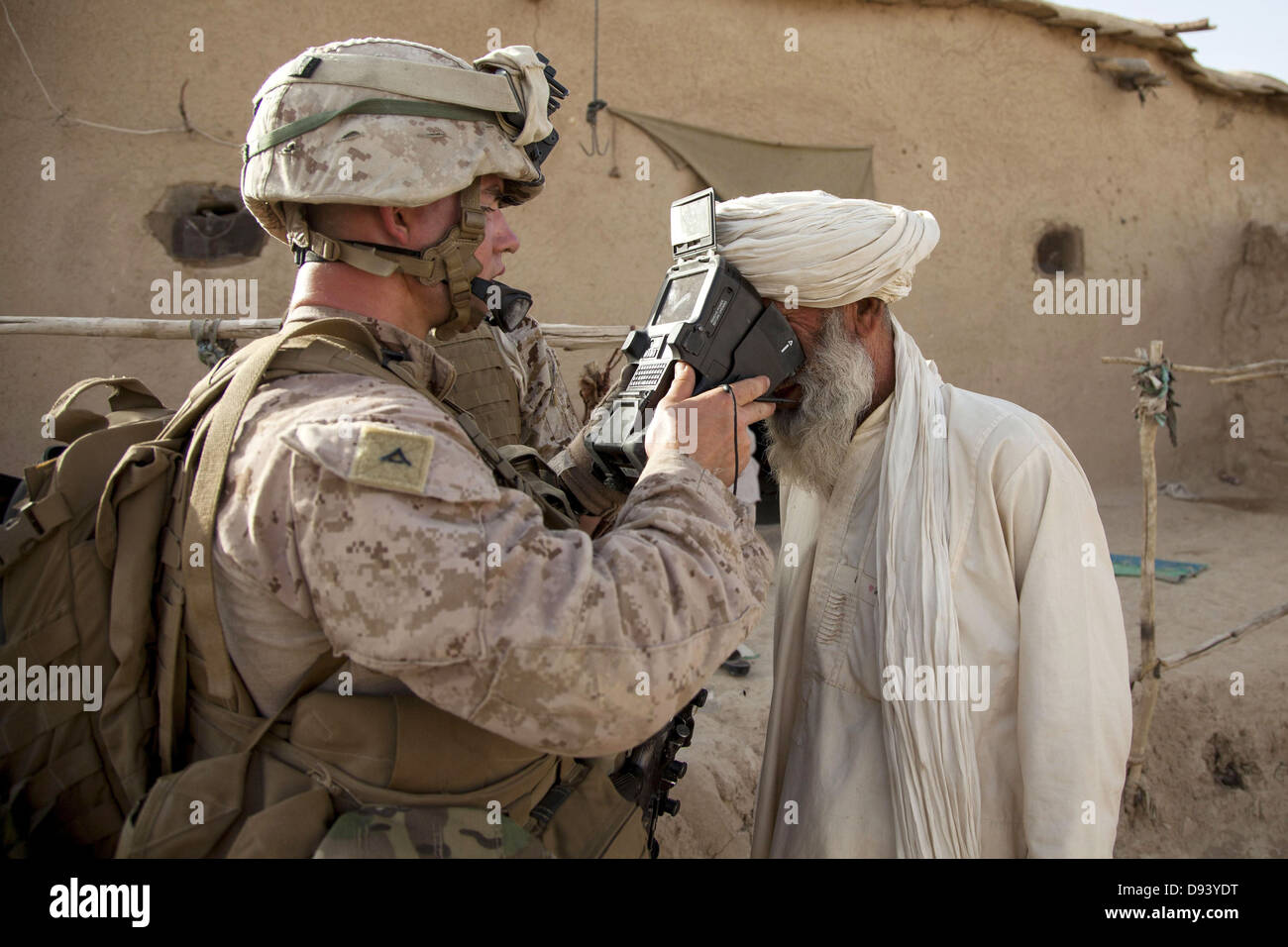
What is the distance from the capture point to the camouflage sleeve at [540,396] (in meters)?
3.49

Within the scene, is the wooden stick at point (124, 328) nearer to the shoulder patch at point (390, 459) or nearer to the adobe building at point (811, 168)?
the adobe building at point (811, 168)

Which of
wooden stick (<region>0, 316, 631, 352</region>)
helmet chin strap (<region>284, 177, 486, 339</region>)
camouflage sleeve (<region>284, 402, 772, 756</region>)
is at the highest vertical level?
wooden stick (<region>0, 316, 631, 352</region>)

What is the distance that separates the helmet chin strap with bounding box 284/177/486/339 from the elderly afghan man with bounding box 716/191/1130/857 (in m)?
0.64

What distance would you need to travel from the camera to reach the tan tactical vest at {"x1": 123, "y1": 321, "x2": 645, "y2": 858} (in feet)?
4.25

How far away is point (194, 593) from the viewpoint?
4.32ft

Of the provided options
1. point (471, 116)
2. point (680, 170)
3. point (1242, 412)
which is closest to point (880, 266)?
point (471, 116)

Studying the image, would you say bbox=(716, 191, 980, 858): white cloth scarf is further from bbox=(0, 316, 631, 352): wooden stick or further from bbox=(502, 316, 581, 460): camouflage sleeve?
bbox=(0, 316, 631, 352): wooden stick

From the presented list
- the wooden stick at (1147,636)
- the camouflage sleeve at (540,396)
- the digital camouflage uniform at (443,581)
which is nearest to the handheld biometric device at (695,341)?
the digital camouflage uniform at (443,581)

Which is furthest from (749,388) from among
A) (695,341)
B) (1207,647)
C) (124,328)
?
(1207,647)

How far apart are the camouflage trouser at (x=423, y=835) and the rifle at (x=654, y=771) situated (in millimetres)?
484

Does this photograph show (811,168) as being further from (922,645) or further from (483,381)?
(922,645)

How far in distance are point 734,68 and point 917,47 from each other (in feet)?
5.64

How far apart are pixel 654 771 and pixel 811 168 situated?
5972 mm

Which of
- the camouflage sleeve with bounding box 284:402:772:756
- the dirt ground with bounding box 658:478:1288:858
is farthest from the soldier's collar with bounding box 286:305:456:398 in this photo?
the dirt ground with bounding box 658:478:1288:858
